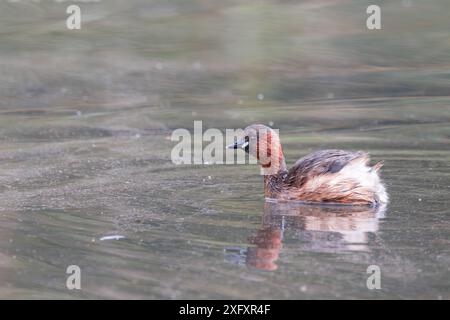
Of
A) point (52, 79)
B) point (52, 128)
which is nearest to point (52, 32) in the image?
point (52, 79)

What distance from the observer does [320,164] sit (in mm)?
7359

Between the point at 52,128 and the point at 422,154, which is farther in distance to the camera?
the point at 52,128

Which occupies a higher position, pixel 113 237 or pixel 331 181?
pixel 331 181

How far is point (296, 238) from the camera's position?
629 cm

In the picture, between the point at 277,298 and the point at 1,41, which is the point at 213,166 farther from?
the point at 1,41

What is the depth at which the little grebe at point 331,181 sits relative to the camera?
7.24 meters

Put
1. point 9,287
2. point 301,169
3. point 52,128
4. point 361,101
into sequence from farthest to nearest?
point 361,101 < point 52,128 < point 301,169 < point 9,287

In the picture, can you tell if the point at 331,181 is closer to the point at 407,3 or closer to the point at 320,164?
the point at 320,164

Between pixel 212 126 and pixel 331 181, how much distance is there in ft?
9.63

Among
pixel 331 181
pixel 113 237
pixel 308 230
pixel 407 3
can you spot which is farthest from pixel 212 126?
pixel 407 3

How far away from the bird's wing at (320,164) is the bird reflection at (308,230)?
207 millimetres

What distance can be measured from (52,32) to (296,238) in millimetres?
7818

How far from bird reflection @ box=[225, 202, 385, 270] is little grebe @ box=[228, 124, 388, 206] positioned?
0.26 ft

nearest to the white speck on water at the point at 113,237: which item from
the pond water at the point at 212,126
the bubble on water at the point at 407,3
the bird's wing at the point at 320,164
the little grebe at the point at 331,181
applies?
the pond water at the point at 212,126
